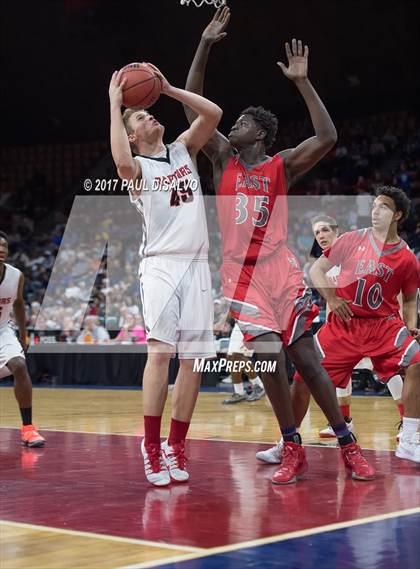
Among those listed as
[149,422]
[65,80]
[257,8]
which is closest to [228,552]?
[149,422]

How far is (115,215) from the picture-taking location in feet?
68.4

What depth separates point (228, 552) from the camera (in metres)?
3.45

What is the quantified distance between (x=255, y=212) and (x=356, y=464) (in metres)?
1.54

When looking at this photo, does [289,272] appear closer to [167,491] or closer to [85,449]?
[167,491]

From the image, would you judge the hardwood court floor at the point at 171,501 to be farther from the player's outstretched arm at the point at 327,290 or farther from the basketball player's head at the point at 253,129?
the basketball player's head at the point at 253,129

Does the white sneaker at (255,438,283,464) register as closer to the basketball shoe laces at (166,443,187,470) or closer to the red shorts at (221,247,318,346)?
the basketball shoe laces at (166,443,187,470)

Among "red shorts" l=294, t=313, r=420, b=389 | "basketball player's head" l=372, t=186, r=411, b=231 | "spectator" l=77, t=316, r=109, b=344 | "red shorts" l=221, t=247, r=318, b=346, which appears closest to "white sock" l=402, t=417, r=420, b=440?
"red shorts" l=294, t=313, r=420, b=389

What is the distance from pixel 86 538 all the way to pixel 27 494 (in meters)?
1.17

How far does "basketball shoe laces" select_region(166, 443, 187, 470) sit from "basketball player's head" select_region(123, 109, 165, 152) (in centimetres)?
179

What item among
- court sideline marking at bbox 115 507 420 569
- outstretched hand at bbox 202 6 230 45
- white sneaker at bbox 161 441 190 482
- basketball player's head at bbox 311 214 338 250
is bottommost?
white sneaker at bbox 161 441 190 482

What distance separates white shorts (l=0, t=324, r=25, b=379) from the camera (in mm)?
7344

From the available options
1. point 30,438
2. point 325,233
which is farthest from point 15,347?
point 325,233

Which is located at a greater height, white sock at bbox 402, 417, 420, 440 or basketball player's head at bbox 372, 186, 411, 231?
basketball player's head at bbox 372, 186, 411, 231

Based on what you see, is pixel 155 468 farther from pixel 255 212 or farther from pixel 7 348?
pixel 7 348
